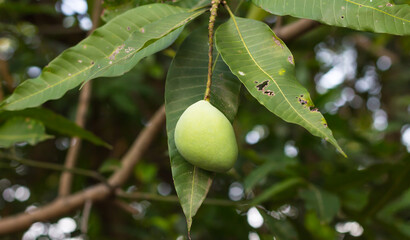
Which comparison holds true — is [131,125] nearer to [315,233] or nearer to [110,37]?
[315,233]

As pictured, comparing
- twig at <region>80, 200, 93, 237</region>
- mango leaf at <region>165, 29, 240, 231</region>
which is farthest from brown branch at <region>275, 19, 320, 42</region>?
twig at <region>80, 200, 93, 237</region>

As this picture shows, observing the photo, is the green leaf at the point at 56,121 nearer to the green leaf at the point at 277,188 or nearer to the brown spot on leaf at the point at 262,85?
the green leaf at the point at 277,188

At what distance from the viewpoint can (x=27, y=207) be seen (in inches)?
107

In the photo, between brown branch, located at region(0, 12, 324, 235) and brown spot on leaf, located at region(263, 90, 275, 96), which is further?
brown branch, located at region(0, 12, 324, 235)

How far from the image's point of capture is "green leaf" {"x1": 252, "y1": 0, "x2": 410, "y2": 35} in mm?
782

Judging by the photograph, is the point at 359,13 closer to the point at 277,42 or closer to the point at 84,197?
the point at 277,42

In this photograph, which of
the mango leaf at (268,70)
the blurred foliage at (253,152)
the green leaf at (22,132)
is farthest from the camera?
the blurred foliage at (253,152)

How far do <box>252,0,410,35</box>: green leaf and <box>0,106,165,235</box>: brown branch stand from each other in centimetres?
92

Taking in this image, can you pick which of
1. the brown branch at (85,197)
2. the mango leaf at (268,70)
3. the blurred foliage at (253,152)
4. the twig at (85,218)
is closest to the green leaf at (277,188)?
the blurred foliage at (253,152)

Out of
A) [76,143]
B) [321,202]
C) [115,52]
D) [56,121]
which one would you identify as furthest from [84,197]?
[115,52]

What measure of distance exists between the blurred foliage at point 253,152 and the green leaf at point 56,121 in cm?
33

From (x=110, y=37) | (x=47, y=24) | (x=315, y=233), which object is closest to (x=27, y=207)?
(x=47, y=24)

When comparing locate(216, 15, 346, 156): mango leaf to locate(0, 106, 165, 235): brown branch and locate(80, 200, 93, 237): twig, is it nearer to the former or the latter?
locate(0, 106, 165, 235): brown branch

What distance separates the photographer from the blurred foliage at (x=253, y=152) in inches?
64.9
